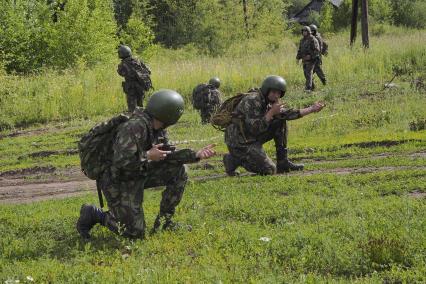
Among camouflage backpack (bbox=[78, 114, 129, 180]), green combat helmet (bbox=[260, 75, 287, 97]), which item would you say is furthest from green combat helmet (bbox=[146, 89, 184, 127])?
green combat helmet (bbox=[260, 75, 287, 97])

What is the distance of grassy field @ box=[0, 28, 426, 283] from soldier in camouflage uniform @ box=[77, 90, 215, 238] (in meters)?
0.24

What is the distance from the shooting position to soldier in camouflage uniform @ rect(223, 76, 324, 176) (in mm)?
9719

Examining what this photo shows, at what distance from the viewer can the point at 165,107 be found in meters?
6.42

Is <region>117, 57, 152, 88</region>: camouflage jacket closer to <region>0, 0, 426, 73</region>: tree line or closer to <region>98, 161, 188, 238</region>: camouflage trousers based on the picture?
<region>98, 161, 188, 238</region>: camouflage trousers

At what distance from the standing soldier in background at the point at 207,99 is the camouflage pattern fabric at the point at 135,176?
1064 centimetres

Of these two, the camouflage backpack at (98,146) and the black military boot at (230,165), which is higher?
the camouflage backpack at (98,146)

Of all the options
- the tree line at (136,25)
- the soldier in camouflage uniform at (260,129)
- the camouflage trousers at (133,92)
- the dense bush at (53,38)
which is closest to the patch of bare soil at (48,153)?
the camouflage trousers at (133,92)

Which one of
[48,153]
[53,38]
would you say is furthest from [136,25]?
[48,153]

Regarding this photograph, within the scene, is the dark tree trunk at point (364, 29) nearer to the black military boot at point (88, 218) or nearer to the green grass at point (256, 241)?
the green grass at point (256, 241)

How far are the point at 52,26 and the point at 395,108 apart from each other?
2592 cm

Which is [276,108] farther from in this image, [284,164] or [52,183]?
[52,183]

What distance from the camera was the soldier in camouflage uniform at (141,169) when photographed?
634 centimetres

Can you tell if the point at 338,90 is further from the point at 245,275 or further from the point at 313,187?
the point at 245,275

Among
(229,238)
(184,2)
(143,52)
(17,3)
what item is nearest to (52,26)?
(17,3)
